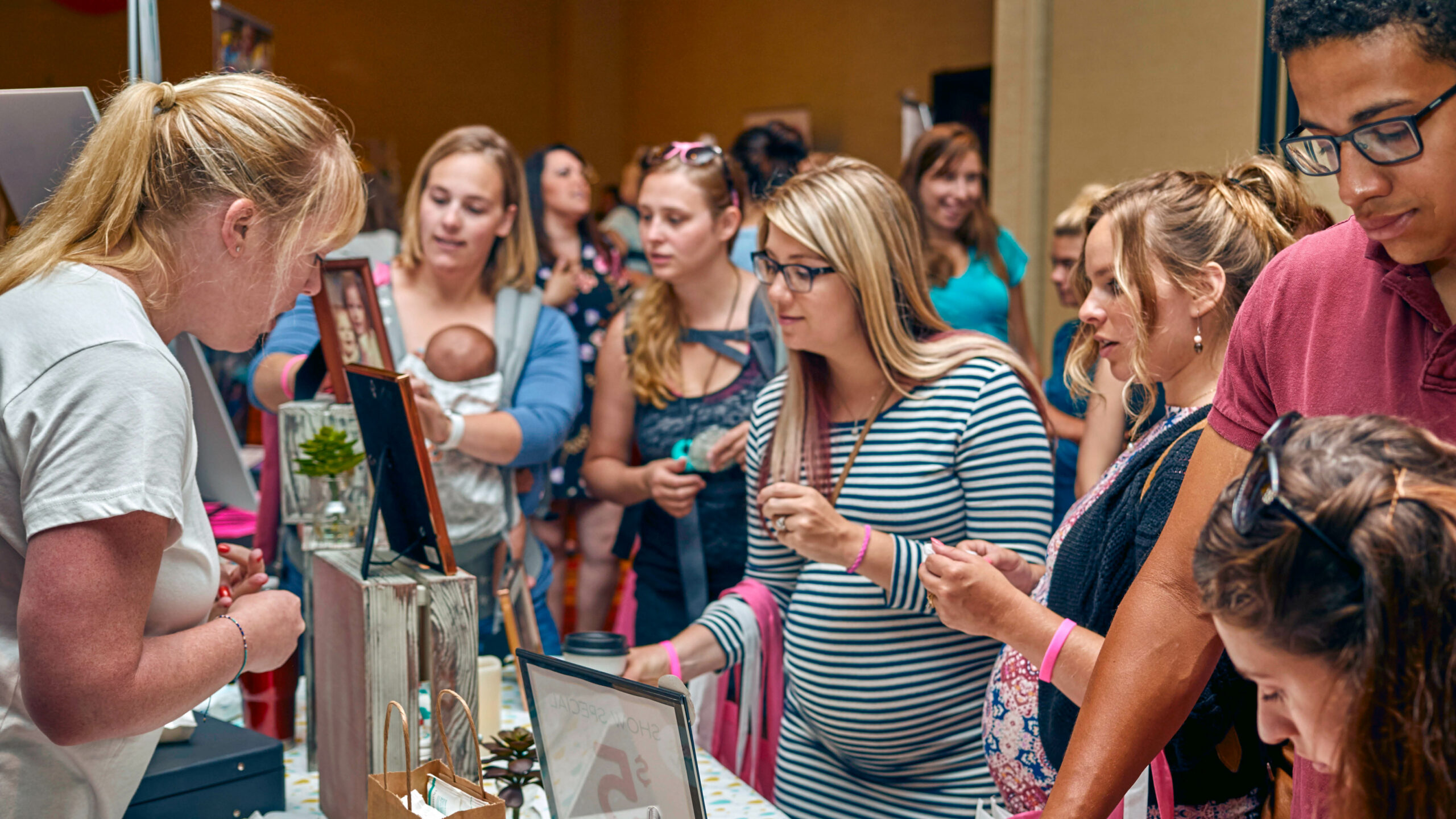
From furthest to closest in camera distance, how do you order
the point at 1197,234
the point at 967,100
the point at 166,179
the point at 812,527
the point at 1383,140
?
the point at 967,100
the point at 812,527
the point at 1197,234
the point at 166,179
the point at 1383,140

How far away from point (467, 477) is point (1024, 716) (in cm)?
127

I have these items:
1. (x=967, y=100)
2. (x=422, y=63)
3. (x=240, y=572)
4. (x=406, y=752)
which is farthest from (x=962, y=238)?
(x=422, y=63)

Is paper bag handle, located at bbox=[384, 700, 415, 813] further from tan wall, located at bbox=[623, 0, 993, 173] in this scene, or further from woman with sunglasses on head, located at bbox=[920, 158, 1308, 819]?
tan wall, located at bbox=[623, 0, 993, 173]

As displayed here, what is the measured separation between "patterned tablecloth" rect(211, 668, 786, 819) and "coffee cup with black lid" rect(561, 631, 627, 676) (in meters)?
0.13

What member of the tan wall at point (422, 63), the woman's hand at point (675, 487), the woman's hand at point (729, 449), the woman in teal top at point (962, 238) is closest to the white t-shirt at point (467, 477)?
the woman's hand at point (675, 487)

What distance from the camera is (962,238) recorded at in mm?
3742

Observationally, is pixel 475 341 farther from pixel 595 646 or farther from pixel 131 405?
pixel 131 405

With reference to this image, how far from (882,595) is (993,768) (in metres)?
0.36

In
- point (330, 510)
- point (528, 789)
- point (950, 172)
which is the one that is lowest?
point (528, 789)

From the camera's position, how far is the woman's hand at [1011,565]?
5.44 feet

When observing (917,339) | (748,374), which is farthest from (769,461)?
(748,374)

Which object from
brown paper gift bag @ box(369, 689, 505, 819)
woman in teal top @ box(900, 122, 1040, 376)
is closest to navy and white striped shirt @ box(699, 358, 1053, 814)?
brown paper gift bag @ box(369, 689, 505, 819)

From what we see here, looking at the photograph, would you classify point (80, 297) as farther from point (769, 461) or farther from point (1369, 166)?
point (769, 461)

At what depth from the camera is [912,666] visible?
1787mm
